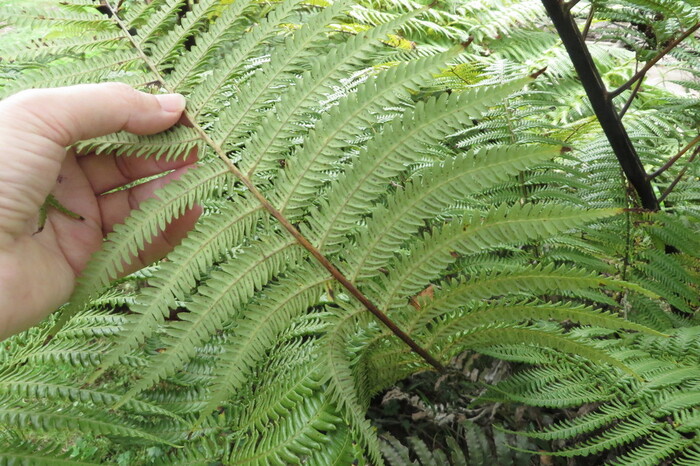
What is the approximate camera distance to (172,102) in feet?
3.45

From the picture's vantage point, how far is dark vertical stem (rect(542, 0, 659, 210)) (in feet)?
4.00

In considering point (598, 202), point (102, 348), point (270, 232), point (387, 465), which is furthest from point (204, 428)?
point (598, 202)

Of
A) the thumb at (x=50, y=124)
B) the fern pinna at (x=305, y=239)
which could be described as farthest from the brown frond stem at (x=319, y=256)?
the thumb at (x=50, y=124)

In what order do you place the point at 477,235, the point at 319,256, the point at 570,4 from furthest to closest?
the point at 570,4, the point at 319,256, the point at 477,235

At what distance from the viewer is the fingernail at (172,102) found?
1037 mm

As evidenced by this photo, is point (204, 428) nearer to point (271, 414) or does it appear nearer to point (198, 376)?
point (198, 376)

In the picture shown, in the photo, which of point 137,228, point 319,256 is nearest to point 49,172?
point 137,228

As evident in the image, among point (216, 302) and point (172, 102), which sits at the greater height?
point (172, 102)

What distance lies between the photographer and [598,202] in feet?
5.21

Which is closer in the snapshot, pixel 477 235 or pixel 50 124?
pixel 477 235

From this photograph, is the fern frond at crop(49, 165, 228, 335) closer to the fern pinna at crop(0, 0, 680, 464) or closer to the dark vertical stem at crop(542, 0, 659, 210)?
the fern pinna at crop(0, 0, 680, 464)

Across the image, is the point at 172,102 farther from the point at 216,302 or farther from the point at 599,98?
the point at 599,98

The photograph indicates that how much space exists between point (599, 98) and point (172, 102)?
1.19m

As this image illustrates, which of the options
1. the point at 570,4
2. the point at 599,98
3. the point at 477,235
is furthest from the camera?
the point at 599,98
